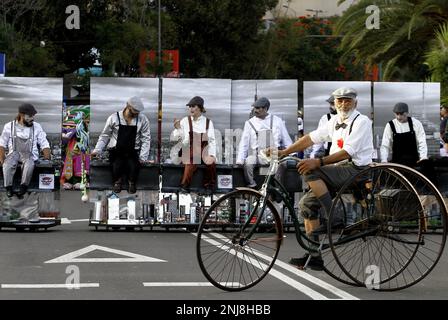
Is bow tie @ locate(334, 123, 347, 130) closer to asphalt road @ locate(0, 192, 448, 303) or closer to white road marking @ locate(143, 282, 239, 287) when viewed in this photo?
asphalt road @ locate(0, 192, 448, 303)

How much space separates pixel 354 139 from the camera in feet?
37.2

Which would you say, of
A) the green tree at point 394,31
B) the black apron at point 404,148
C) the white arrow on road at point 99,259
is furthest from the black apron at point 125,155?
the green tree at point 394,31

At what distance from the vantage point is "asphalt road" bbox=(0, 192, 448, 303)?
10.6 m

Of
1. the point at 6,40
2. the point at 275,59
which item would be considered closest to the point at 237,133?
the point at 6,40

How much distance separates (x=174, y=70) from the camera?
5650 cm

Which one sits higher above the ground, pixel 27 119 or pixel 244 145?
pixel 27 119

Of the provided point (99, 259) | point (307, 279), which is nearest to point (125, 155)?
point (99, 259)

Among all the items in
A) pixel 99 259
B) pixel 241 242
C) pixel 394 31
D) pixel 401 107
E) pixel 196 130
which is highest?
pixel 394 31

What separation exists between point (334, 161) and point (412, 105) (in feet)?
28.4

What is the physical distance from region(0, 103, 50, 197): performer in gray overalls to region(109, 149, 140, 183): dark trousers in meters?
1.05

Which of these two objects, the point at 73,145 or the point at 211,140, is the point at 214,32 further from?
the point at 211,140

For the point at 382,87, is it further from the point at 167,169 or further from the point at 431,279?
the point at 431,279

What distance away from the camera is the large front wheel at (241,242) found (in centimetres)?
1086

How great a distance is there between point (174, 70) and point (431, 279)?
45017mm
